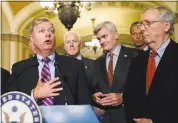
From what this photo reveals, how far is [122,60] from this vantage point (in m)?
2.79

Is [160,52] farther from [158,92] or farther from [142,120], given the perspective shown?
[142,120]

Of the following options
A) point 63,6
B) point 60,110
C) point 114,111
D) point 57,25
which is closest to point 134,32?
point 114,111

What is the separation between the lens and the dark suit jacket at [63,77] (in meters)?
2.03

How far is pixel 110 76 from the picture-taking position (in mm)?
2746

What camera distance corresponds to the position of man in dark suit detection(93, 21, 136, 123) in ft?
8.54

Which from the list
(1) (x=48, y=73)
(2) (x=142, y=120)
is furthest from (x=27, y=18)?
(2) (x=142, y=120)

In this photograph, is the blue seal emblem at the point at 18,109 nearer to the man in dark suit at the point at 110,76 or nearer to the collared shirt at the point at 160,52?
the collared shirt at the point at 160,52

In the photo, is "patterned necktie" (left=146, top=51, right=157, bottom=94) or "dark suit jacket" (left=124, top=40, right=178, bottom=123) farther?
"patterned necktie" (left=146, top=51, right=157, bottom=94)

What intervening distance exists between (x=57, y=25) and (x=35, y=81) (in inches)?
374

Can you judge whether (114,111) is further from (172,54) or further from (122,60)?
(172,54)

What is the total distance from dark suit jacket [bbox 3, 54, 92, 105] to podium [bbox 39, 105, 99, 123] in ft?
1.38

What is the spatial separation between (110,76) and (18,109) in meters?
1.34

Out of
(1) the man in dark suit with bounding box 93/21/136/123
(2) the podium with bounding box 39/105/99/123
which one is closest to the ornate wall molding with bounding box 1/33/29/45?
(1) the man in dark suit with bounding box 93/21/136/123

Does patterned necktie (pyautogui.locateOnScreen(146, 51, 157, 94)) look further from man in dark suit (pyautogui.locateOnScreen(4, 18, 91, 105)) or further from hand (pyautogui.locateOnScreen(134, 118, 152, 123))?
man in dark suit (pyautogui.locateOnScreen(4, 18, 91, 105))
